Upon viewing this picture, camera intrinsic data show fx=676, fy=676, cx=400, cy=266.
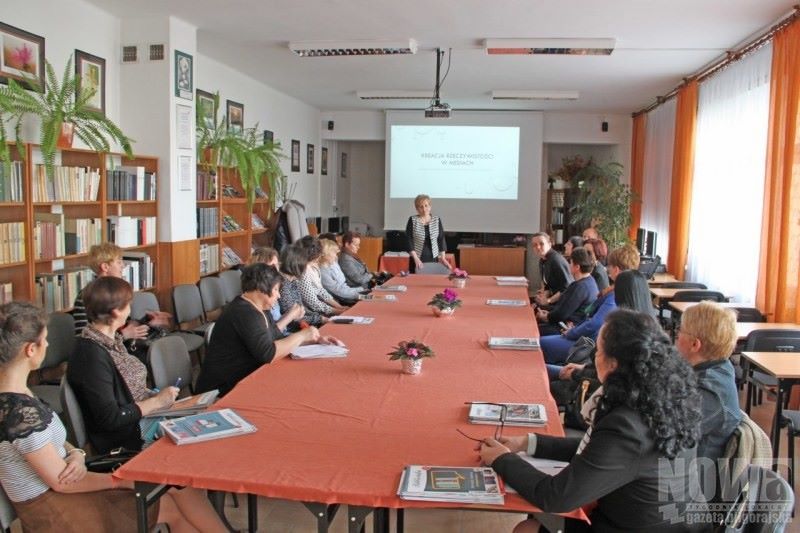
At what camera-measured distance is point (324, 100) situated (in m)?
11.5

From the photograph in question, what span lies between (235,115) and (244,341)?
5.97 m

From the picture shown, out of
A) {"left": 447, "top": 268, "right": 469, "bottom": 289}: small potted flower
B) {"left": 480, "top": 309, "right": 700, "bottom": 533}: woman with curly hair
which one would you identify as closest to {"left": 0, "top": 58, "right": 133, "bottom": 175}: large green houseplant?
{"left": 447, "top": 268, "right": 469, "bottom": 289}: small potted flower

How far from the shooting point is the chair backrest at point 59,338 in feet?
14.2

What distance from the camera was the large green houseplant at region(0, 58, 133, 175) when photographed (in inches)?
176

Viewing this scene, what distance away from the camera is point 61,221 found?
16.6 ft

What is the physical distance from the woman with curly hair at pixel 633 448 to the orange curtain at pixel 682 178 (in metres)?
7.02

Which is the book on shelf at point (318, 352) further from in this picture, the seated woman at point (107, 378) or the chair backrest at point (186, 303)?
the chair backrest at point (186, 303)

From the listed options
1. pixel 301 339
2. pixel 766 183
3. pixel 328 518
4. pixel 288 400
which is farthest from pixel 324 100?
pixel 328 518

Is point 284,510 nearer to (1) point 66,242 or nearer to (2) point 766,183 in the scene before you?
(1) point 66,242

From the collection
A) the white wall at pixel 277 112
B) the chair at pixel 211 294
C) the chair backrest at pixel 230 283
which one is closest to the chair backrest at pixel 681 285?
the chair backrest at pixel 230 283

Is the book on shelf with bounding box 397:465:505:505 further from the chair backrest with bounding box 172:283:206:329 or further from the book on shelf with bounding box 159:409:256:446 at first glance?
the chair backrest with bounding box 172:283:206:329

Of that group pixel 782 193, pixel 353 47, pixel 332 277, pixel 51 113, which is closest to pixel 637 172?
pixel 782 193

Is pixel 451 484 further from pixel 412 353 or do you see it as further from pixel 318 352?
pixel 318 352

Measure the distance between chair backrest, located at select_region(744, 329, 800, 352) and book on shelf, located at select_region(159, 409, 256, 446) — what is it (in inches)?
137
